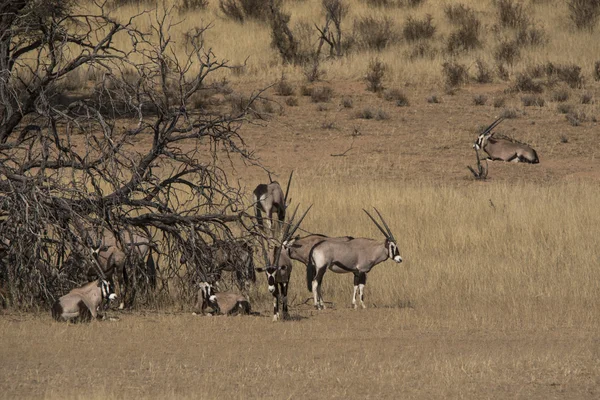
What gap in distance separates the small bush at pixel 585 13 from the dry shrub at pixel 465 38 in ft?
9.69

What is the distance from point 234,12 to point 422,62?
8739 millimetres

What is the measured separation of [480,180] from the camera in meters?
20.6

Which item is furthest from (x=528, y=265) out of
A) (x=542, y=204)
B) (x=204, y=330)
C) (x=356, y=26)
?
(x=356, y=26)

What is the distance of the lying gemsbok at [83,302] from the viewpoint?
416 inches

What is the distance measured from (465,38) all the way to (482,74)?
4.06m

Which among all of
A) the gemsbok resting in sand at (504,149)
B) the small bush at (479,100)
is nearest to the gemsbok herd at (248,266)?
the gemsbok resting in sand at (504,149)

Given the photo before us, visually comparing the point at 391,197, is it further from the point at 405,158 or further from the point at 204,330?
the point at 204,330

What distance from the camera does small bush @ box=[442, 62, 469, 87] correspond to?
29297 millimetres

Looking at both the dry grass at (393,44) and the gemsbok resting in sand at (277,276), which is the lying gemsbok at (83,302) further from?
the dry grass at (393,44)

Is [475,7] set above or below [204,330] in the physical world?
above

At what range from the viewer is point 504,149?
72.9 ft

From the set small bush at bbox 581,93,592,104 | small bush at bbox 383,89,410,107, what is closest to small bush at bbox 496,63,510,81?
small bush at bbox 581,93,592,104

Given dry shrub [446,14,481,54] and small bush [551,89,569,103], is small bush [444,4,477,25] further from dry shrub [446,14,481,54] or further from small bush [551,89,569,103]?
small bush [551,89,569,103]

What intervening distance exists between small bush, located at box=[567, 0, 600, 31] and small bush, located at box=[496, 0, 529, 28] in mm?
1445
